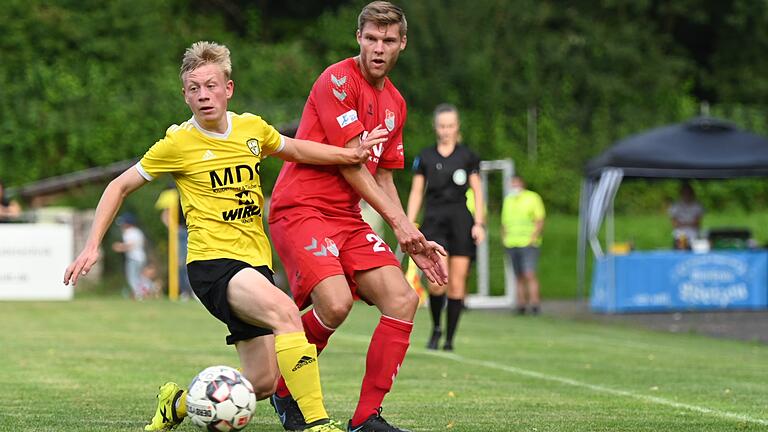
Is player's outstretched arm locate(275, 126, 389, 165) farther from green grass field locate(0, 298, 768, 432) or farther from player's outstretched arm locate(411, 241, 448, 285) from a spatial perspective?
green grass field locate(0, 298, 768, 432)

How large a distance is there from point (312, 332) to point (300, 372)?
79 cm

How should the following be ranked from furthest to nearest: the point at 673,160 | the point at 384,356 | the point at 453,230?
the point at 673,160, the point at 453,230, the point at 384,356

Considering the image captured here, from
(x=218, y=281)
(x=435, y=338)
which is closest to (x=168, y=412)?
(x=218, y=281)

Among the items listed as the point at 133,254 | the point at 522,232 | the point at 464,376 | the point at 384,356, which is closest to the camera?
the point at 384,356

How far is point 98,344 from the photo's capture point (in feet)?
46.8

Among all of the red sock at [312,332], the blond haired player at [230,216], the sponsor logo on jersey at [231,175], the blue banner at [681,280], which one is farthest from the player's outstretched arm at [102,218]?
the blue banner at [681,280]

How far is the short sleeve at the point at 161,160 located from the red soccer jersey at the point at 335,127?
0.67 metres

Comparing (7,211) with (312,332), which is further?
(7,211)

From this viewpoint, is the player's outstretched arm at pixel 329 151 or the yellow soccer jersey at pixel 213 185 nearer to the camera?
the yellow soccer jersey at pixel 213 185

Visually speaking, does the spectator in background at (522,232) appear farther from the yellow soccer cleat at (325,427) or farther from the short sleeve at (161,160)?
the yellow soccer cleat at (325,427)

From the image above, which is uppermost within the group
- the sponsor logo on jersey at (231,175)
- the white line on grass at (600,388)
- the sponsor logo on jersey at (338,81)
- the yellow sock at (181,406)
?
the sponsor logo on jersey at (338,81)

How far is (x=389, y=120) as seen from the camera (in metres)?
7.49

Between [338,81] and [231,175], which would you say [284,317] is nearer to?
[231,175]

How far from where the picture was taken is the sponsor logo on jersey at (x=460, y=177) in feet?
46.4
